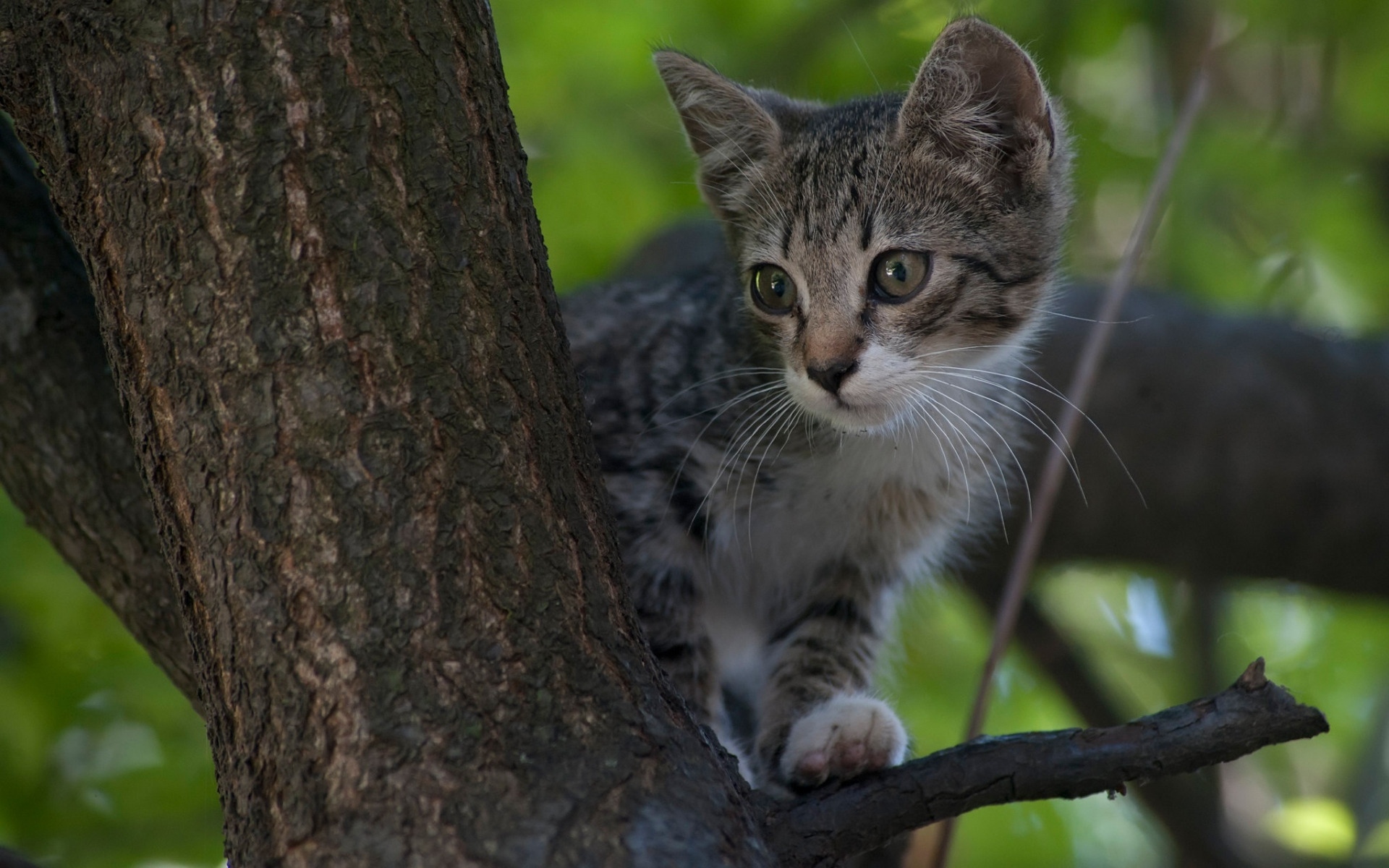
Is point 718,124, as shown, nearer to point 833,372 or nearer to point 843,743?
point 833,372

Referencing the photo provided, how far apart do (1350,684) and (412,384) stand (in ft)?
15.8

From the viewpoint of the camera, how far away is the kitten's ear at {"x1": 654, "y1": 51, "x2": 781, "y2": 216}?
132 inches

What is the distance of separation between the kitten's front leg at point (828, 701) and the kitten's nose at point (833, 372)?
726 mm

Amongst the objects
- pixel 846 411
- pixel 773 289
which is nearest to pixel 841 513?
pixel 846 411

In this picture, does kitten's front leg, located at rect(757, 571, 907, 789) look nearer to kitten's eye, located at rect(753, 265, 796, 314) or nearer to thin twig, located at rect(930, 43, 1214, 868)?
thin twig, located at rect(930, 43, 1214, 868)

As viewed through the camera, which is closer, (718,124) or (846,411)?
(846,411)

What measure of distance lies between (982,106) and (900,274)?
0.45 meters

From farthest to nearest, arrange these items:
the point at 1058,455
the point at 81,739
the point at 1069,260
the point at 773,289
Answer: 1. the point at 81,739
2. the point at 1069,260
3. the point at 773,289
4. the point at 1058,455

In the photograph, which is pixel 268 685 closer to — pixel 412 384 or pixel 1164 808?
pixel 412 384

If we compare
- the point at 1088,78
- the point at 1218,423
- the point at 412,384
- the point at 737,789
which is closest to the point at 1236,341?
the point at 1218,423

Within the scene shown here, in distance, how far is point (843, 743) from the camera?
8.75ft

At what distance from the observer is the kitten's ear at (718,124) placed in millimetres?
3357

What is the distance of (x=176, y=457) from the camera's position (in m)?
1.90

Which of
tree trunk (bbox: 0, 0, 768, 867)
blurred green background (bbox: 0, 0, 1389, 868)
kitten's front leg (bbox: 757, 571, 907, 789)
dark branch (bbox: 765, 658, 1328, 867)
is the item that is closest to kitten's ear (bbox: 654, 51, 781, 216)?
blurred green background (bbox: 0, 0, 1389, 868)
